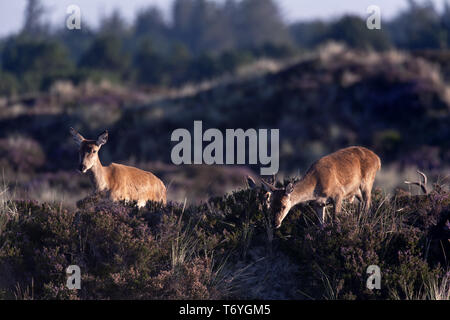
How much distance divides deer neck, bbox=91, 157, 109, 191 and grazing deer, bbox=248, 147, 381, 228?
307 cm

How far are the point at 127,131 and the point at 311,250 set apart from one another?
2383cm

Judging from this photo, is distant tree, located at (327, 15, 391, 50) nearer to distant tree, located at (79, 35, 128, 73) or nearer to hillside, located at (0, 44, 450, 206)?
distant tree, located at (79, 35, 128, 73)

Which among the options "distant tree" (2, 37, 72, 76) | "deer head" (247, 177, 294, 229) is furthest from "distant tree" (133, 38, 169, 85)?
"deer head" (247, 177, 294, 229)

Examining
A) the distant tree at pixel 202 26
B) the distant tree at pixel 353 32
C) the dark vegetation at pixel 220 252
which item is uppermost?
the distant tree at pixel 202 26

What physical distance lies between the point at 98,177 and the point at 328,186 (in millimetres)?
4099

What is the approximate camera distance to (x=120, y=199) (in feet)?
39.5

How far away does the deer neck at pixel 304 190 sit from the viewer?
10.5 m

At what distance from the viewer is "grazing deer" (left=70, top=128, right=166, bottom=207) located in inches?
470

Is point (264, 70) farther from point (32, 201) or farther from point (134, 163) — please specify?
point (32, 201)

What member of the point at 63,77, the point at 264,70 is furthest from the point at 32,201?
the point at 63,77

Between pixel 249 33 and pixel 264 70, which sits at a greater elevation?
pixel 249 33

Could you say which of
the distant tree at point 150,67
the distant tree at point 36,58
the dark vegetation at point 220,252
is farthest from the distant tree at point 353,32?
the dark vegetation at point 220,252

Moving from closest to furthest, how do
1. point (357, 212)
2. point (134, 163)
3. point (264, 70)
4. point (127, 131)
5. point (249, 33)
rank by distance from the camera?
point (357, 212), point (134, 163), point (127, 131), point (264, 70), point (249, 33)

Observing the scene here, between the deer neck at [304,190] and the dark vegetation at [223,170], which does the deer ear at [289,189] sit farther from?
the dark vegetation at [223,170]
